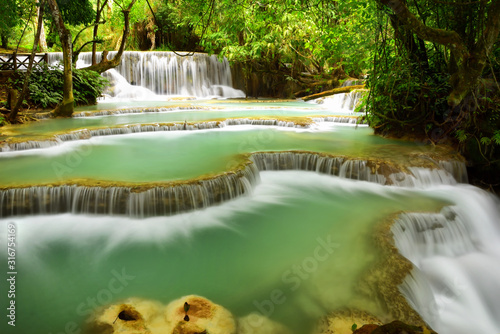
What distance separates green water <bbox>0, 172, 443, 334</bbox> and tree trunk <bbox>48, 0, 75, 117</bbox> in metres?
7.03

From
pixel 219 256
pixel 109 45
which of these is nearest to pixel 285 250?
pixel 219 256

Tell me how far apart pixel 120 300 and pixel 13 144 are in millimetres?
5343

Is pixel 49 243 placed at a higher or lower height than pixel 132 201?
lower

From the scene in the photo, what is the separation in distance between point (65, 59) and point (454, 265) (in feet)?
34.7

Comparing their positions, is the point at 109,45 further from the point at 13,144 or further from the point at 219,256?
the point at 219,256

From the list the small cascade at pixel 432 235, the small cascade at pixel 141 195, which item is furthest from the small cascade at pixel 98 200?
the small cascade at pixel 432 235

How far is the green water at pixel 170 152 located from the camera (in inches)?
201

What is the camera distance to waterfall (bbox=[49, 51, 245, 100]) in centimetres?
1814

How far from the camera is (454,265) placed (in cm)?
379

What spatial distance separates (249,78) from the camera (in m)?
21.0

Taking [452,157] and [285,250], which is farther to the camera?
[452,157]

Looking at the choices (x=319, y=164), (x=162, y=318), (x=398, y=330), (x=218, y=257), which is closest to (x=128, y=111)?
(x=319, y=164)

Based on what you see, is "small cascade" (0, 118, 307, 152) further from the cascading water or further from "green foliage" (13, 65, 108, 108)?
"green foliage" (13, 65, 108, 108)

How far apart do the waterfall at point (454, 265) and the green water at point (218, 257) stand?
371 mm
